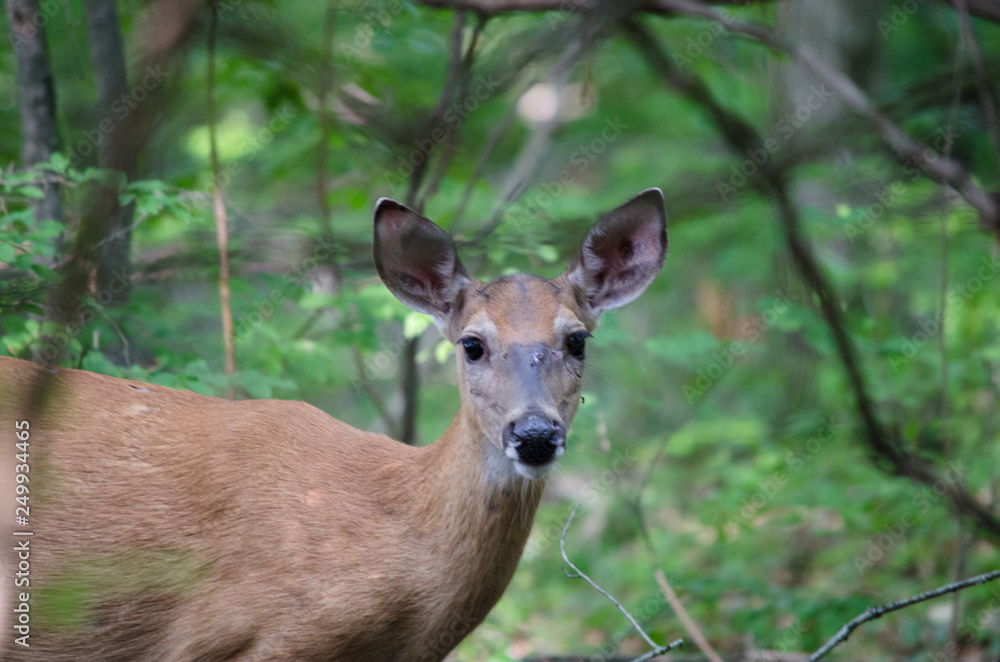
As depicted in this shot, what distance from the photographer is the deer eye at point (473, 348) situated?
3.99 m

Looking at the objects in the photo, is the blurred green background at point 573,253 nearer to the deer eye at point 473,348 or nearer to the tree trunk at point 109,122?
the tree trunk at point 109,122

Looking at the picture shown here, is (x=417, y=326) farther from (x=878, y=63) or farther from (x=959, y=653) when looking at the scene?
(x=878, y=63)

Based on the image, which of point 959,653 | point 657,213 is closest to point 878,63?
point 959,653

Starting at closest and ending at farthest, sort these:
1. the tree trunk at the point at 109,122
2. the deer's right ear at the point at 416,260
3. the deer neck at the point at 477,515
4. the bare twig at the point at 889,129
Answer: the deer neck at the point at 477,515 → the deer's right ear at the point at 416,260 → the tree trunk at the point at 109,122 → the bare twig at the point at 889,129

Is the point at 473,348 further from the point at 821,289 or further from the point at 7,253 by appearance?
the point at 821,289

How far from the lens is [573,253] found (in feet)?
20.2

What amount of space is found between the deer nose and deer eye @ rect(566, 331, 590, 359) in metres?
0.55

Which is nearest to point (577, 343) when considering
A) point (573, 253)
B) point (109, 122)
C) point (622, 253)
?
point (622, 253)

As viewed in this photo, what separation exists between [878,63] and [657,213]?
7654 mm

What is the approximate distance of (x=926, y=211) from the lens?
6.88 m

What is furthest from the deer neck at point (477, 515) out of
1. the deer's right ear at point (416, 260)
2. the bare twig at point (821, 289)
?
the bare twig at point (821, 289)

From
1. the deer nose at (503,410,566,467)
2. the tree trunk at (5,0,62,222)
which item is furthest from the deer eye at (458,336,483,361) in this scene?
the tree trunk at (5,0,62,222)

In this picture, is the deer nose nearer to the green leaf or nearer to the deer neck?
the deer neck

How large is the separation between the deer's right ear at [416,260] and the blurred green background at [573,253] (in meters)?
0.79
